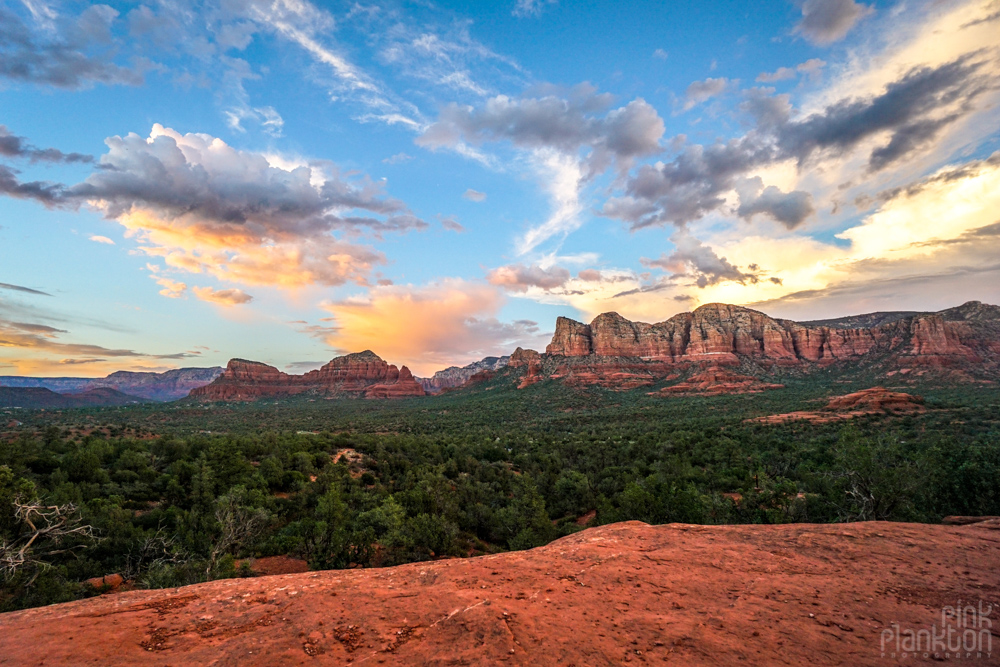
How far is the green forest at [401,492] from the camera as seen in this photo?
503 inches

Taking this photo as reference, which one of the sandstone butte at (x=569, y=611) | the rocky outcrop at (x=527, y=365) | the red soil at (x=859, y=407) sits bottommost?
the red soil at (x=859, y=407)

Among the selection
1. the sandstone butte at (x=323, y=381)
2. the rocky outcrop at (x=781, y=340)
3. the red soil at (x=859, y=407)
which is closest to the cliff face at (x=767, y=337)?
the rocky outcrop at (x=781, y=340)

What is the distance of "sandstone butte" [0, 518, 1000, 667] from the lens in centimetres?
466

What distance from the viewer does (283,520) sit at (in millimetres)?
18734

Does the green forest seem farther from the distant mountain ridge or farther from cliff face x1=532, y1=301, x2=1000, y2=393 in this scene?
the distant mountain ridge

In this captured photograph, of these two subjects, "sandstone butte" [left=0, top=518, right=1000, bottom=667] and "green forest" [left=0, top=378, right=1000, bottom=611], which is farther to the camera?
"green forest" [left=0, top=378, right=1000, bottom=611]

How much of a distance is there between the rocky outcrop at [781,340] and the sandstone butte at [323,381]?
65.0 meters

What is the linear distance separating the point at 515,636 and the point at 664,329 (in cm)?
13705

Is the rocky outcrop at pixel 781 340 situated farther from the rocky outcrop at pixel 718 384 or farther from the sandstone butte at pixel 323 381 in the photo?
the sandstone butte at pixel 323 381

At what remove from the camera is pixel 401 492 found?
19.9m

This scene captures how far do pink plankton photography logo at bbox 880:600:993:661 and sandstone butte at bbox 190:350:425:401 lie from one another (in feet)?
462

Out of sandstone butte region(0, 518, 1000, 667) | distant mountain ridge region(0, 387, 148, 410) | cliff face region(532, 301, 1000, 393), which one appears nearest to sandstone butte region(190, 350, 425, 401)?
distant mountain ridge region(0, 387, 148, 410)

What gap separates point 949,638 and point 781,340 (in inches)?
5203

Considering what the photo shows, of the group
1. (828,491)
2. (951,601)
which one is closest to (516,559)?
(951,601)
